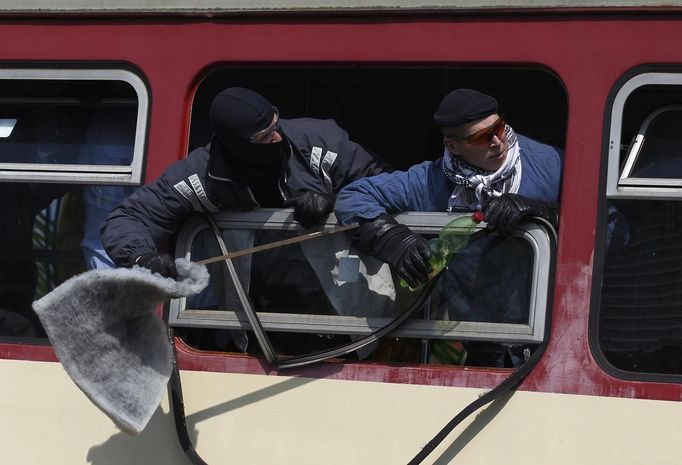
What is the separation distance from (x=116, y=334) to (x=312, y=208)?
0.60 meters

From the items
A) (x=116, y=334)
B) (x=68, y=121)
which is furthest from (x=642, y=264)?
(x=68, y=121)

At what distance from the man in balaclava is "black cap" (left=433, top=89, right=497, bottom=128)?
0.37m

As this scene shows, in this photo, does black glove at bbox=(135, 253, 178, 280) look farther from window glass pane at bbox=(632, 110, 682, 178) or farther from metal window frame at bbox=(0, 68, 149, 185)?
window glass pane at bbox=(632, 110, 682, 178)

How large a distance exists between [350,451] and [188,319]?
1.92ft

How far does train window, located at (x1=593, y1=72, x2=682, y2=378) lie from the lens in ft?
8.82

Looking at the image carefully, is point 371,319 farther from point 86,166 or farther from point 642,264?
point 86,166

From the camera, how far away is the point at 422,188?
9.44 ft

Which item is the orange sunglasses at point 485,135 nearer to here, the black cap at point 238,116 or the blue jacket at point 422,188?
the blue jacket at point 422,188

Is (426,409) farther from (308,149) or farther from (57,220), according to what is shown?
(57,220)

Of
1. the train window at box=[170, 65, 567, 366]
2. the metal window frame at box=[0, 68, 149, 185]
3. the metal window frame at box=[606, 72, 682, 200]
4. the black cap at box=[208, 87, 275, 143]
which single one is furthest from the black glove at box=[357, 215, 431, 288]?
the metal window frame at box=[0, 68, 149, 185]

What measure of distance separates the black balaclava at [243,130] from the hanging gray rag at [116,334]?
0.35 metres

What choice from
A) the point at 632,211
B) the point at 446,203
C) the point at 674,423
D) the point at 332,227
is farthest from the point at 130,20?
the point at 674,423

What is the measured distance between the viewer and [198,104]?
3.67 metres

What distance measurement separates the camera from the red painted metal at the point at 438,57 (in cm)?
271
